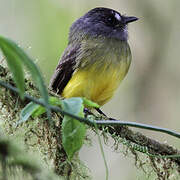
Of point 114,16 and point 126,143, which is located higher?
point 114,16

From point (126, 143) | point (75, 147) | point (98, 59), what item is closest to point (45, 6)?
point (98, 59)

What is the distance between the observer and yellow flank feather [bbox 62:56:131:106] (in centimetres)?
418

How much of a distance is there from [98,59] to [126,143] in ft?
5.80

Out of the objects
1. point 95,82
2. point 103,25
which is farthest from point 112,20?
point 95,82

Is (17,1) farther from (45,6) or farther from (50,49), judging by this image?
(50,49)

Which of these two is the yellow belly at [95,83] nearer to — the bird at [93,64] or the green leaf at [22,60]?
the bird at [93,64]

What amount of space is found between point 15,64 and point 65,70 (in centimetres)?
337

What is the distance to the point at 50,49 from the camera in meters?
7.14

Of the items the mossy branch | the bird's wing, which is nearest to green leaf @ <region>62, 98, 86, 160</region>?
the mossy branch

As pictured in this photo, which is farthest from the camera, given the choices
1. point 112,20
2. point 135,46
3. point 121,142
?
point 135,46

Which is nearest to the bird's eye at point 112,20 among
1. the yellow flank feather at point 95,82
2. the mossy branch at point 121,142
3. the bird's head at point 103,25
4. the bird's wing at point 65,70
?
the bird's head at point 103,25

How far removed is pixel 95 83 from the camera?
4.21m

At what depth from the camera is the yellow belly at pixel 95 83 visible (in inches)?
165

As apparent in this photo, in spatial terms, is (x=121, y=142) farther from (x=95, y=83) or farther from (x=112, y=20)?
(x=112, y=20)
